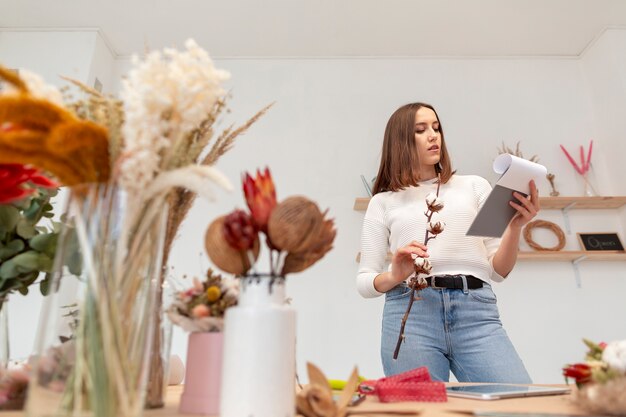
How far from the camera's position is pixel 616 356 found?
62cm

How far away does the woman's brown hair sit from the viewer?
5.34 ft

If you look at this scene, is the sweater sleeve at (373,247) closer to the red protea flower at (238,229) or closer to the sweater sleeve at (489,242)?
the sweater sleeve at (489,242)

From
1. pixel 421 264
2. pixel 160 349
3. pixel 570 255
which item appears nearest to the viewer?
pixel 160 349

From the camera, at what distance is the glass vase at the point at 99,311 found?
0.44 metres

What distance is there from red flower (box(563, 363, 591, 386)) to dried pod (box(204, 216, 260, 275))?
515 mm

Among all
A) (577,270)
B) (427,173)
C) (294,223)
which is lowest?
(294,223)

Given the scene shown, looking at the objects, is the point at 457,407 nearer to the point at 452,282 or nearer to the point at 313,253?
the point at 313,253

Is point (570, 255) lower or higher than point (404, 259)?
higher

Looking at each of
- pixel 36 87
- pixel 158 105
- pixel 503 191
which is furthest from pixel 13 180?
pixel 503 191

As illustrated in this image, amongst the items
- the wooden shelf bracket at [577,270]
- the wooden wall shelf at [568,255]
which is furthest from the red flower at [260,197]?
the wooden shelf bracket at [577,270]

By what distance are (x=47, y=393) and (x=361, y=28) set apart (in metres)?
2.87

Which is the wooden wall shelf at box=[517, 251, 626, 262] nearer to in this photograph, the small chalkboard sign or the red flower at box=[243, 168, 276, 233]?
the small chalkboard sign

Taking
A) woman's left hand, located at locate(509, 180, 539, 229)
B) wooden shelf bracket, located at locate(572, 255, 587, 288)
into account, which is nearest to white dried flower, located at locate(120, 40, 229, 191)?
woman's left hand, located at locate(509, 180, 539, 229)

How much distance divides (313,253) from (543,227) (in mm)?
2629
